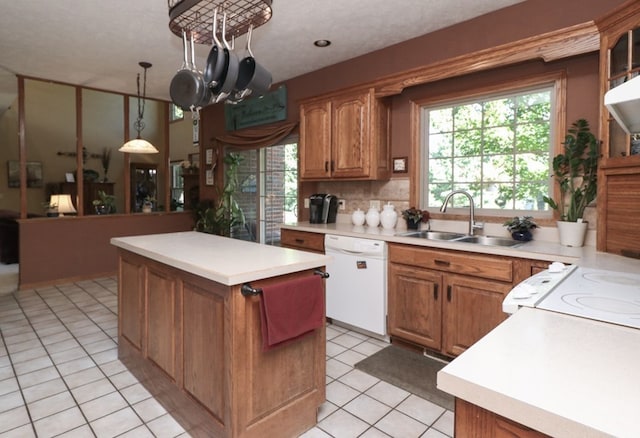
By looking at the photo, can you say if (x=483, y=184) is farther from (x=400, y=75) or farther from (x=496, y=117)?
(x=400, y=75)

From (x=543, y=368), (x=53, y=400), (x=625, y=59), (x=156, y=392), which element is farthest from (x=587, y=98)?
(x=53, y=400)

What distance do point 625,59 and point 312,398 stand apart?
2.52 m

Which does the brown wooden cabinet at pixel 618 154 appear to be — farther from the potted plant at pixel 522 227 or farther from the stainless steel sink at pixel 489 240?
the stainless steel sink at pixel 489 240

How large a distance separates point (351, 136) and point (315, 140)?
1.58 ft

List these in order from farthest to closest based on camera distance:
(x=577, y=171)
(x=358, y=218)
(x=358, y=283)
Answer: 1. (x=358, y=218)
2. (x=358, y=283)
3. (x=577, y=171)

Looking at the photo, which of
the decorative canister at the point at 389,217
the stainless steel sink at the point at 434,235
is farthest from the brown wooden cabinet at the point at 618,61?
the decorative canister at the point at 389,217

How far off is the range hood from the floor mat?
1.73 m

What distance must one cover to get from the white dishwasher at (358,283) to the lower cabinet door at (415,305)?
9cm

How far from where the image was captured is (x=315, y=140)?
153 inches

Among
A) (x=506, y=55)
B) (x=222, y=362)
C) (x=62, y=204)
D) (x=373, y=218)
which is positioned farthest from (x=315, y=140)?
(x=62, y=204)

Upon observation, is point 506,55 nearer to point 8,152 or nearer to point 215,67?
point 215,67

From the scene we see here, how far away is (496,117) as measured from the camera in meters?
3.03

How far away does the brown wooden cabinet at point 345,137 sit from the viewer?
344cm

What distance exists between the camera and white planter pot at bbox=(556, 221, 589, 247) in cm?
239
